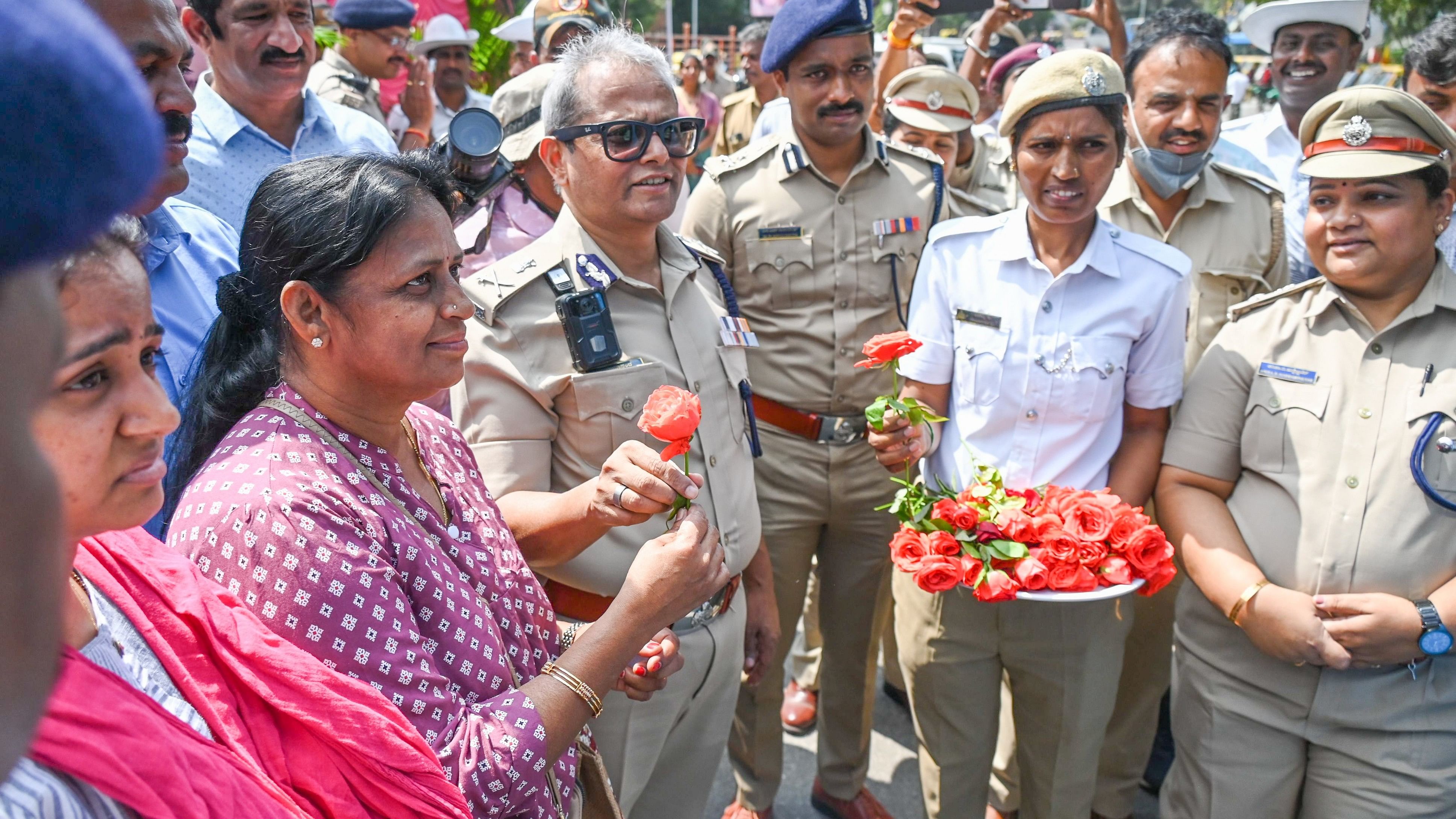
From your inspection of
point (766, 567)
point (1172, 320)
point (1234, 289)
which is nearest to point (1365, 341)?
point (1172, 320)

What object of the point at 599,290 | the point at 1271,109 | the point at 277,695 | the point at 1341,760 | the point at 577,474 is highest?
the point at 1271,109

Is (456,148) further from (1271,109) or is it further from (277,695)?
(1271,109)

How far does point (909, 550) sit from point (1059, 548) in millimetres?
380

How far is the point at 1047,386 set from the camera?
288 centimetres

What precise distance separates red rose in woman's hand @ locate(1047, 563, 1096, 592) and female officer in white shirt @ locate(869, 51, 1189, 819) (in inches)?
15.4

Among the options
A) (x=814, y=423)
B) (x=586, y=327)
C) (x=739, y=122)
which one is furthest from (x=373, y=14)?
(x=586, y=327)

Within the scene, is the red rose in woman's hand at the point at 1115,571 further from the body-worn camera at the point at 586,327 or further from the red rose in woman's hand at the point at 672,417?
the body-worn camera at the point at 586,327

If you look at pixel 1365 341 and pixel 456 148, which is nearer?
pixel 1365 341

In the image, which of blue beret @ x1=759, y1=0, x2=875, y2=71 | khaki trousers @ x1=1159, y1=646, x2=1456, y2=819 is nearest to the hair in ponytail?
blue beret @ x1=759, y1=0, x2=875, y2=71

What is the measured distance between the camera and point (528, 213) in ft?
12.9

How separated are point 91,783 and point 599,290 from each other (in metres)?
1.69

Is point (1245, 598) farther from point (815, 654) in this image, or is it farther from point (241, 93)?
point (241, 93)

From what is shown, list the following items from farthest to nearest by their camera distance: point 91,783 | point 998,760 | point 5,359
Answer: point 998,760 → point 91,783 → point 5,359

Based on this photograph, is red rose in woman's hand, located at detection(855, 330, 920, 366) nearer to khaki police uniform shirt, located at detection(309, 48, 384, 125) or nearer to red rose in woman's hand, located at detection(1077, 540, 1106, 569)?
red rose in woman's hand, located at detection(1077, 540, 1106, 569)
